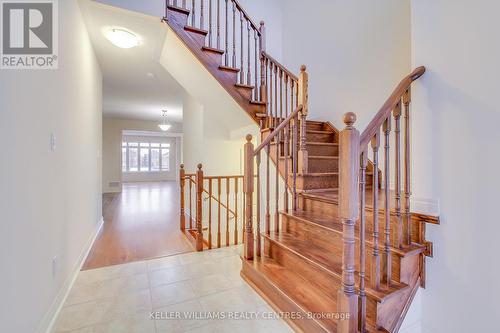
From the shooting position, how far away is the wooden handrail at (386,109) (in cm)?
129

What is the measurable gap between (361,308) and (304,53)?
3786 millimetres

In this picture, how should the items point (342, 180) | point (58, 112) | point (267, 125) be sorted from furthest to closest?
point (267, 125) < point (58, 112) < point (342, 180)

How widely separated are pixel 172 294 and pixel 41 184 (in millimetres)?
1238

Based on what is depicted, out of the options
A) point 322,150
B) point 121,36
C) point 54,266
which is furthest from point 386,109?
point 121,36

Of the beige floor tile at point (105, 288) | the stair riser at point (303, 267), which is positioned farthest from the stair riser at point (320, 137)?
the beige floor tile at point (105, 288)

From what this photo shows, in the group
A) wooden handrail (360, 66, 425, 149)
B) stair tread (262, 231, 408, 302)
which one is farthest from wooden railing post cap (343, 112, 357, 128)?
stair tread (262, 231, 408, 302)

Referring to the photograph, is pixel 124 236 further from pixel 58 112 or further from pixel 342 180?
pixel 342 180

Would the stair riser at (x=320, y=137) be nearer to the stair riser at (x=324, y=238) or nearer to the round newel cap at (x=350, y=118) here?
the stair riser at (x=324, y=238)

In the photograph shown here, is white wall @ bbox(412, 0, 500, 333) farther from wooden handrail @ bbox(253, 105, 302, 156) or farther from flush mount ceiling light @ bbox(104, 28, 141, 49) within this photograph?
flush mount ceiling light @ bbox(104, 28, 141, 49)

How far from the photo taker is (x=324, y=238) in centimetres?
184

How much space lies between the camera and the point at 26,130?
1.28 m

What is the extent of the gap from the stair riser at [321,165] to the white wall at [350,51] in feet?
2.19

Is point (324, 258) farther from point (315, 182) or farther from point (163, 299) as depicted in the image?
point (163, 299)

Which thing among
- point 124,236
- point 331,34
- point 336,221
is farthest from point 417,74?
point 124,236
